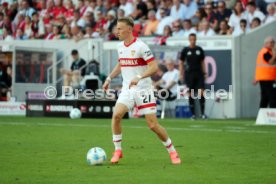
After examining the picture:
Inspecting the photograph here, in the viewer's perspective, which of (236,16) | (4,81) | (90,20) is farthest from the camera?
Result: (90,20)

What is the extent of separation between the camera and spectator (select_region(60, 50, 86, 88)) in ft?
93.5

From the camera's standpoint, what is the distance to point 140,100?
40.9ft

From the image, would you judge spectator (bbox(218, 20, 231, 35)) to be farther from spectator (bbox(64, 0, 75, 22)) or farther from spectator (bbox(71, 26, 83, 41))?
spectator (bbox(64, 0, 75, 22))

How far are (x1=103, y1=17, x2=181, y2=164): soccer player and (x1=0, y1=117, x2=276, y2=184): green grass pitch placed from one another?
415 millimetres

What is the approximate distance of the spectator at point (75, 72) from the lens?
1121 inches

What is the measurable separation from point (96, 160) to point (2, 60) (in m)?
19.6

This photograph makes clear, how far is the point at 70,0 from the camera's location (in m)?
33.9

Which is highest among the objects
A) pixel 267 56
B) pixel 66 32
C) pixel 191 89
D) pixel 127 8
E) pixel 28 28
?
pixel 127 8

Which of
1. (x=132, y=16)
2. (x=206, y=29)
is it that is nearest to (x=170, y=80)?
(x=206, y=29)

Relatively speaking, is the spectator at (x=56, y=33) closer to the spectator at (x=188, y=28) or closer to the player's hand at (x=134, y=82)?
the spectator at (x=188, y=28)

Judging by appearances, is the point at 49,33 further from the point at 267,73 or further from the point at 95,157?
the point at 95,157

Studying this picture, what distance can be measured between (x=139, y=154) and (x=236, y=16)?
14394mm

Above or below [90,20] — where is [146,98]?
below

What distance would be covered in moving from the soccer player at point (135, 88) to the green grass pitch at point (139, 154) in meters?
0.41
